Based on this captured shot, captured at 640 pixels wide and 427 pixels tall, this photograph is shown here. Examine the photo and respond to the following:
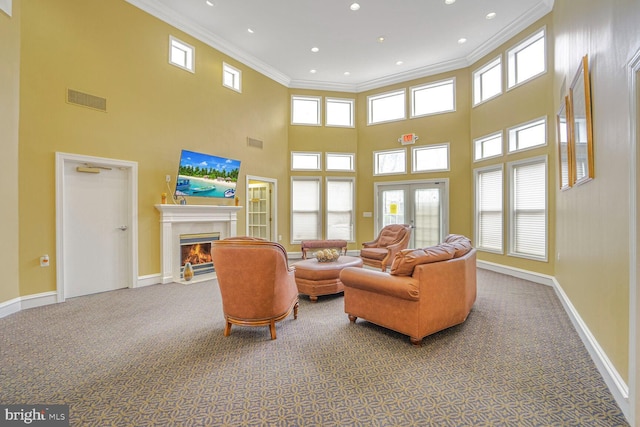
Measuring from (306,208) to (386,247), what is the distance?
280 centimetres

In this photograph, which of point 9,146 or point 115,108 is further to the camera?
point 115,108

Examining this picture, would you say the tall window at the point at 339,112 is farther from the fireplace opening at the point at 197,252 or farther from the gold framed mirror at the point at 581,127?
the gold framed mirror at the point at 581,127

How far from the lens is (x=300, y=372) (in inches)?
92.2

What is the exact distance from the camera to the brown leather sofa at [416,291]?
2.77 meters

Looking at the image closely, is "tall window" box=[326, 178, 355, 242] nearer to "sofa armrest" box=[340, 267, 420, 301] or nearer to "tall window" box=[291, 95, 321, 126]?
"tall window" box=[291, 95, 321, 126]

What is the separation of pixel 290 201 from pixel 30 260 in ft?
17.8

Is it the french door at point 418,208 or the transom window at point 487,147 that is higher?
the transom window at point 487,147

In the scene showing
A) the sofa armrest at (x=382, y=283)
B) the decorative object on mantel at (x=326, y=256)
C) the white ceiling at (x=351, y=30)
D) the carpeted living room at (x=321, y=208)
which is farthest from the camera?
the white ceiling at (x=351, y=30)

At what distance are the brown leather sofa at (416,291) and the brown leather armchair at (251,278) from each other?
86 centimetres

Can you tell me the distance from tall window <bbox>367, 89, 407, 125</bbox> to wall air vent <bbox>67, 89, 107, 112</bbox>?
6.31 meters

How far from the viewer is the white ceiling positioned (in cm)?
531

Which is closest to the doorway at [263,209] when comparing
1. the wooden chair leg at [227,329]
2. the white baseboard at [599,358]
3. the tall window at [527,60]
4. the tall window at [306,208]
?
the tall window at [306,208]

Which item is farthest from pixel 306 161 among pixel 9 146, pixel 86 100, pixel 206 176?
pixel 9 146

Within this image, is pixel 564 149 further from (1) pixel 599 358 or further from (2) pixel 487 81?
(2) pixel 487 81
